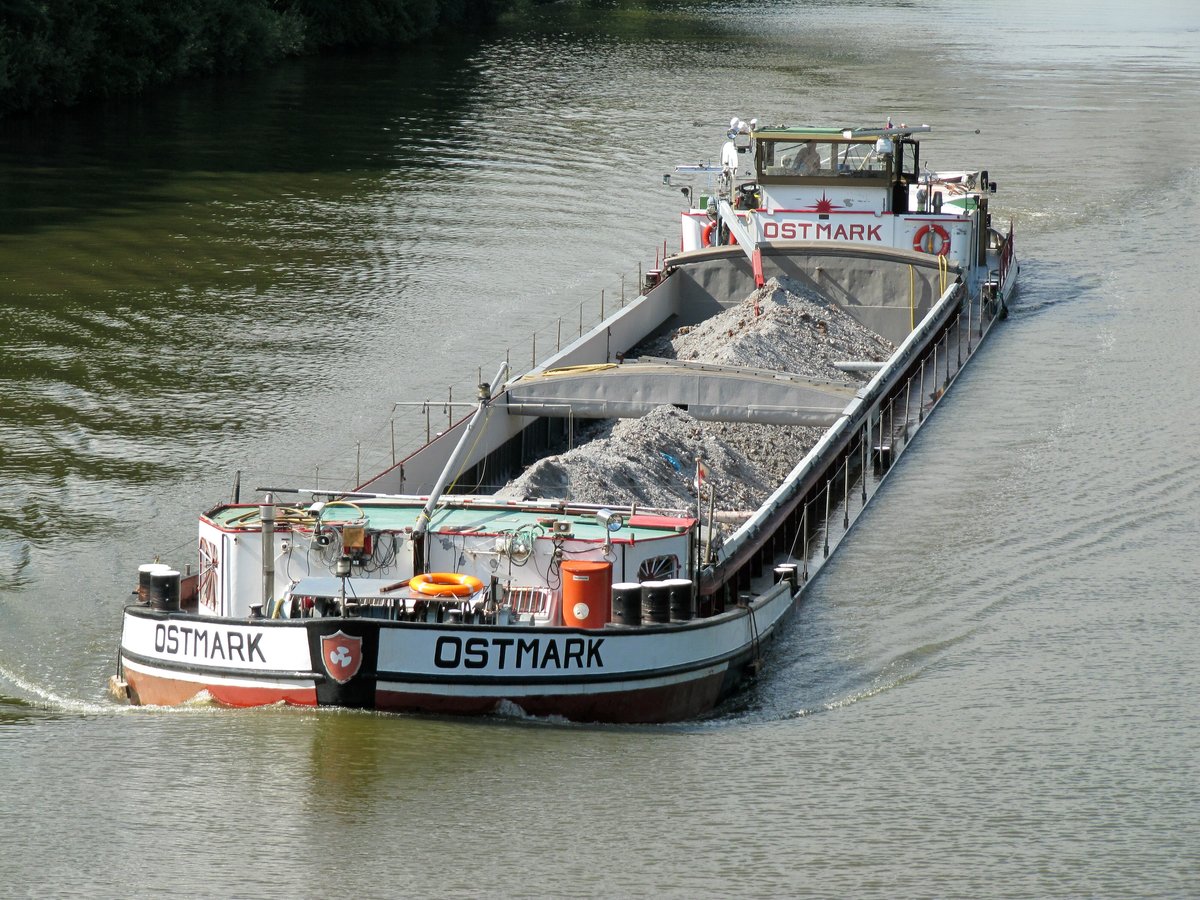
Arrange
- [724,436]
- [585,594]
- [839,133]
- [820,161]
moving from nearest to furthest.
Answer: [585,594] < [724,436] < [839,133] < [820,161]

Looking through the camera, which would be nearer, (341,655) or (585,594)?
(341,655)

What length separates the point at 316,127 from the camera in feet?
172

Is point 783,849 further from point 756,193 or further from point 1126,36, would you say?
point 1126,36

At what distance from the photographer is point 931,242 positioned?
110ft

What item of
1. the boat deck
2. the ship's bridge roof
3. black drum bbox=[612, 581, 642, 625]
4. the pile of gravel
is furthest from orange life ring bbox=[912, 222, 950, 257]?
black drum bbox=[612, 581, 642, 625]

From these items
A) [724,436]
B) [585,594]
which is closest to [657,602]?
[585,594]

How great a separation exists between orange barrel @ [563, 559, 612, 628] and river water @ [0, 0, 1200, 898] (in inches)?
37.3

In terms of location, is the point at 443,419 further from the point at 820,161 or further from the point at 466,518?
the point at 820,161

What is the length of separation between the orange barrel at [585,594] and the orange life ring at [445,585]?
797mm

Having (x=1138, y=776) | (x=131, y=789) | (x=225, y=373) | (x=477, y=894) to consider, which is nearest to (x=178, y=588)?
(x=131, y=789)

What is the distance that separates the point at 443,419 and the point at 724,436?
4906 millimetres

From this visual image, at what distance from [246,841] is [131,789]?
1294 millimetres

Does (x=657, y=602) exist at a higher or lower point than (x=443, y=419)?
higher

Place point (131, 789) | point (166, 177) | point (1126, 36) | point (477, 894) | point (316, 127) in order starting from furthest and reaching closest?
point (1126, 36), point (316, 127), point (166, 177), point (131, 789), point (477, 894)
